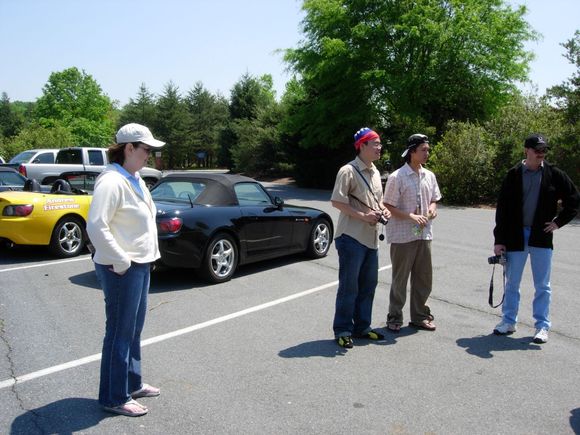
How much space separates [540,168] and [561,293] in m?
2.49

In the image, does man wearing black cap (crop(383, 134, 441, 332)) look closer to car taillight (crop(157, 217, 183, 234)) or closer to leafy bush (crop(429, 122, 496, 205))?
car taillight (crop(157, 217, 183, 234))

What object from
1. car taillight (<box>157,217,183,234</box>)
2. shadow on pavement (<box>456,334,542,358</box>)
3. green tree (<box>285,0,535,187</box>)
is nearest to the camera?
shadow on pavement (<box>456,334,542,358</box>)

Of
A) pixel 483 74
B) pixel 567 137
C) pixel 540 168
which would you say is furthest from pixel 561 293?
pixel 483 74

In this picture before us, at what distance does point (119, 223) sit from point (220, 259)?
147 inches

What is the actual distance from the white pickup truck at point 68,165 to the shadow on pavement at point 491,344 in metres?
15.2

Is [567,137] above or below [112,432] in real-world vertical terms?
above

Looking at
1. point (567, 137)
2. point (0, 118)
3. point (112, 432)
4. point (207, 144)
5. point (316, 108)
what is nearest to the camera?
point (112, 432)

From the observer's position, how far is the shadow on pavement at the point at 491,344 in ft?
14.9

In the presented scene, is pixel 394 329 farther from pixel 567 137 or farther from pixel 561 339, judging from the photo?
pixel 567 137

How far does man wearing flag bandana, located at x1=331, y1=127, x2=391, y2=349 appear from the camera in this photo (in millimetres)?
4496

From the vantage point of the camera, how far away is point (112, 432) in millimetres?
3146

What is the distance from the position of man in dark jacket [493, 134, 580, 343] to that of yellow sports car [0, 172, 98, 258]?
261 inches

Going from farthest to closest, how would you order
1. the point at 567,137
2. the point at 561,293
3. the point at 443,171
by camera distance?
the point at 443,171 → the point at 567,137 → the point at 561,293

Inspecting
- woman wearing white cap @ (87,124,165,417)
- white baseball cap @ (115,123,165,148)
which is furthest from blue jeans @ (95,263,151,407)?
white baseball cap @ (115,123,165,148)
